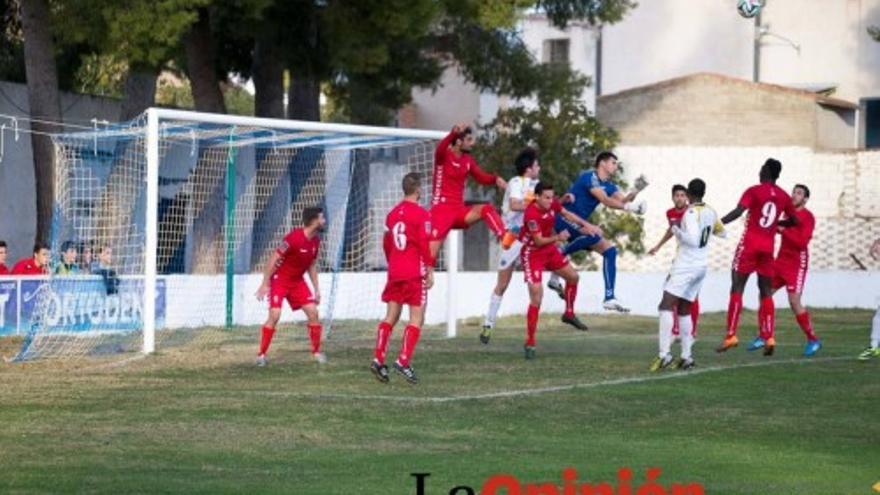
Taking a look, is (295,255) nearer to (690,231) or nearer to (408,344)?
(408,344)

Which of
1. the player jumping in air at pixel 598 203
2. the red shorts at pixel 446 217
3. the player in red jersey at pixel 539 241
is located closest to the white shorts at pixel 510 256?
the player jumping in air at pixel 598 203

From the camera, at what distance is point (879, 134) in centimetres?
6275

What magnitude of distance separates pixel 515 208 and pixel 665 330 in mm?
3256

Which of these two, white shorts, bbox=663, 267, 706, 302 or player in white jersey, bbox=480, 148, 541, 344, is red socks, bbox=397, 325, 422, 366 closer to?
player in white jersey, bbox=480, 148, 541, 344

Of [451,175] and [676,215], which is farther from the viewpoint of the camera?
[451,175]

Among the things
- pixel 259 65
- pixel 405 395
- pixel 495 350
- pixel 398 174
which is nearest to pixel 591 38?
pixel 259 65

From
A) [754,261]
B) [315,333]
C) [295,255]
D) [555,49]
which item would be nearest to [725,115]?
[555,49]

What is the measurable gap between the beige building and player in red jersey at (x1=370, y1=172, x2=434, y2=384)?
125 feet

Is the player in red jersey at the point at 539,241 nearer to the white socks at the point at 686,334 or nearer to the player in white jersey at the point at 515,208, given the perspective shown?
the player in white jersey at the point at 515,208

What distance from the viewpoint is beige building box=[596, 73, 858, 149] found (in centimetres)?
5772

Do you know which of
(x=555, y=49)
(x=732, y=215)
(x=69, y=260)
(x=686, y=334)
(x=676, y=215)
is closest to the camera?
(x=686, y=334)

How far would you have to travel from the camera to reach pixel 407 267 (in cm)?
2094

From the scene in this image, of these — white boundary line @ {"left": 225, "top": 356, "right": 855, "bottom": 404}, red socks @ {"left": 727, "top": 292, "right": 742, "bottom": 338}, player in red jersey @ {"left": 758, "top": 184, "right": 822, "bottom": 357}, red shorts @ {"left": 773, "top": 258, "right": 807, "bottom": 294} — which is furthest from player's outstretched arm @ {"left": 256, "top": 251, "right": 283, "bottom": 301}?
red shorts @ {"left": 773, "top": 258, "right": 807, "bottom": 294}

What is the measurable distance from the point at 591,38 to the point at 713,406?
49.7 metres
